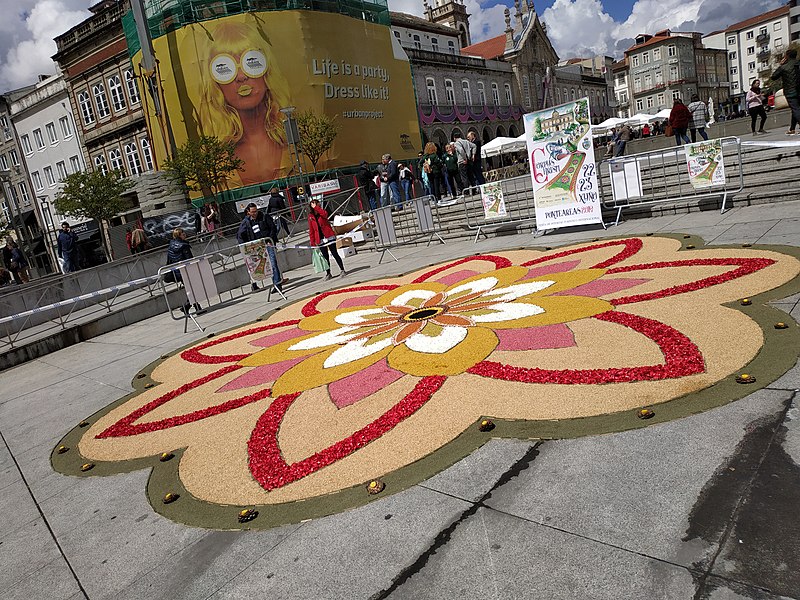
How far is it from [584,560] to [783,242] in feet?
21.5

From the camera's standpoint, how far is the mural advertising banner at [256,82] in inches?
1286

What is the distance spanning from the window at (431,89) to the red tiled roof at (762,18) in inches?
3291

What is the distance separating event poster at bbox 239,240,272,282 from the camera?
12328mm

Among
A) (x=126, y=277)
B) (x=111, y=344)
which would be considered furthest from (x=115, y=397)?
(x=126, y=277)

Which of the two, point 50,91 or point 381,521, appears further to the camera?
point 50,91

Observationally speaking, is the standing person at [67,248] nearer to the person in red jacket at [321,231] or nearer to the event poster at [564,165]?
the person in red jacket at [321,231]

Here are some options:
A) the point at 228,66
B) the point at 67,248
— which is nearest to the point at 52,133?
the point at 228,66

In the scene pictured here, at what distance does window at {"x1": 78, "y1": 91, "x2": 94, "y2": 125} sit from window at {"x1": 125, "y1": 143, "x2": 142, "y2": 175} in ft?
15.7

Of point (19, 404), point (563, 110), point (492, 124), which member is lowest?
point (19, 404)

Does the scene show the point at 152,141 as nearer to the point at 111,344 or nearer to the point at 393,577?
the point at 111,344

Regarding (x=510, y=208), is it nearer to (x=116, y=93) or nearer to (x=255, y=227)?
(x=255, y=227)

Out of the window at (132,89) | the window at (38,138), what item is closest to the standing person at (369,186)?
the window at (132,89)

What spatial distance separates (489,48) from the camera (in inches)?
2943

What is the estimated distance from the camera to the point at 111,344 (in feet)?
38.2
